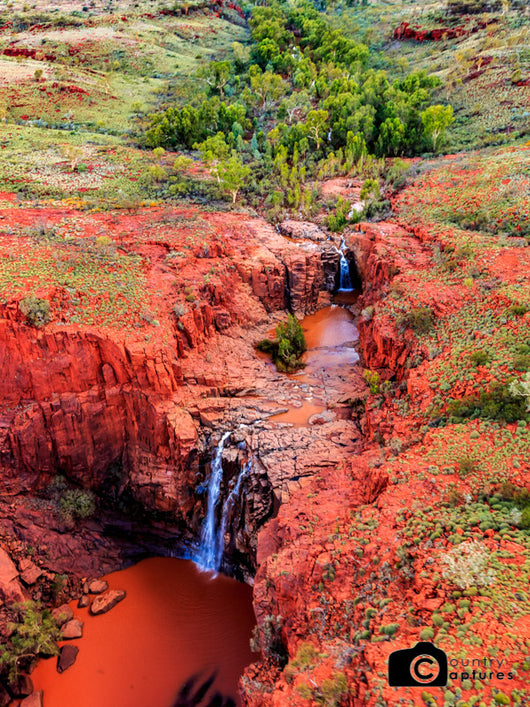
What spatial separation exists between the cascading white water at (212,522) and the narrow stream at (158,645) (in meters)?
0.54

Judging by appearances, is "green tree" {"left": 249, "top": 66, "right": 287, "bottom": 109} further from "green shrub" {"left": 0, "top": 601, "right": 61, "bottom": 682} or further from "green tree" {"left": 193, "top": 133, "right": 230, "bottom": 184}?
"green shrub" {"left": 0, "top": 601, "right": 61, "bottom": 682}

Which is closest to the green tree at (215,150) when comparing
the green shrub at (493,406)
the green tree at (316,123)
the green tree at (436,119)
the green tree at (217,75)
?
the green tree at (316,123)

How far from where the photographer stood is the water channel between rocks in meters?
13.9

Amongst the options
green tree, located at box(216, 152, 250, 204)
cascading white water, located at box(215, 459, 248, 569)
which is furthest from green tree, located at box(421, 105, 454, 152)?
cascading white water, located at box(215, 459, 248, 569)

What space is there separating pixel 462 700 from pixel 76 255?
69.3ft

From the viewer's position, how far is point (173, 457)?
57.6 ft

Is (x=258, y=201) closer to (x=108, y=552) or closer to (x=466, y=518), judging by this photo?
(x=108, y=552)

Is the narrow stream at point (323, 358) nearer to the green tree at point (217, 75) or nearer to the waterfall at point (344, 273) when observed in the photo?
the waterfall at point (344, 273)

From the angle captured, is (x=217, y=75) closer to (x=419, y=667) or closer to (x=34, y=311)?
(x=34, y=311)

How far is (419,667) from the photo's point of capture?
24.7ft

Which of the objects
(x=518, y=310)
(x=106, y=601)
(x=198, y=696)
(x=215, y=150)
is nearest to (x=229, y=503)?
(x=106, y=601)

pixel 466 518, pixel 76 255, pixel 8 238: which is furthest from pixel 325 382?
pixel 8 238

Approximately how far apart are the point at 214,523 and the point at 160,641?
168 inches

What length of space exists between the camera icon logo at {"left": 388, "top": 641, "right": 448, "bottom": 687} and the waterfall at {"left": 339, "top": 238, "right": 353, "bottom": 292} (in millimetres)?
22862
